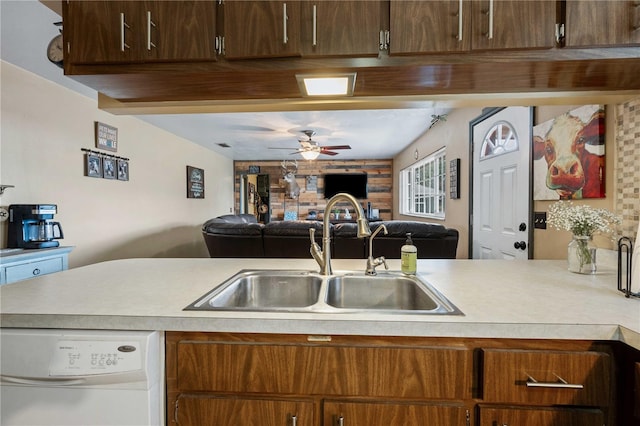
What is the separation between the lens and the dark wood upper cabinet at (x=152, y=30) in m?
1.19

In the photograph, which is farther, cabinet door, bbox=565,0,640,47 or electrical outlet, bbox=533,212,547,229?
electrical outlet, bbox=533,212,547,229

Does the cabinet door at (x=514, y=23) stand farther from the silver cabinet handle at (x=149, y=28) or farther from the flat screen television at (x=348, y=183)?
the flat screen television at (x=348, y=183)

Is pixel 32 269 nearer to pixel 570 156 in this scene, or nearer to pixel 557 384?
pixel 557 384

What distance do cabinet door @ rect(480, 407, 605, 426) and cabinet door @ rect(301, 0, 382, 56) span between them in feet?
4.10

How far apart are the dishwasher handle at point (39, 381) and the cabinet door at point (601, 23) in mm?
1965

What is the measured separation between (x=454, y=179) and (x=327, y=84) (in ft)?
9.04

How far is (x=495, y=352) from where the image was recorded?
797 mm

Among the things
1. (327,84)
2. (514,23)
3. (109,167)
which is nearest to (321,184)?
(109,167)

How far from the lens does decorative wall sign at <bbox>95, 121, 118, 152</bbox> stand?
11.1 feet

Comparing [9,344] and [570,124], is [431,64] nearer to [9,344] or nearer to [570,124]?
[570,124]

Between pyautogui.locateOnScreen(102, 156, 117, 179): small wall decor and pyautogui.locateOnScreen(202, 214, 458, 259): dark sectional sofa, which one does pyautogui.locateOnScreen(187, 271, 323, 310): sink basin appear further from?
pyautogui.locateOnScreen(102, 156, 117, 179): small wall decor

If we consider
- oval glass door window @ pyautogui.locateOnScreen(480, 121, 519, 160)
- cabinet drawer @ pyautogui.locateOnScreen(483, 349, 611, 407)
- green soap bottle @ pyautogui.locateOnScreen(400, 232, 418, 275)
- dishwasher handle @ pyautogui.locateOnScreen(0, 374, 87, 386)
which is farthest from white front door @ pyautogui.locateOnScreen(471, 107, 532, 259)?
dishwasher handle @ pyautogui.locateOnScreen(0, 374, 87, 386)

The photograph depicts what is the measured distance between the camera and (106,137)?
138 inches

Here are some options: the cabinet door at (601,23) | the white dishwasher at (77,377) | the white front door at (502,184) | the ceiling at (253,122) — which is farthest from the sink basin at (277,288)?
the white front door at (502,184)
